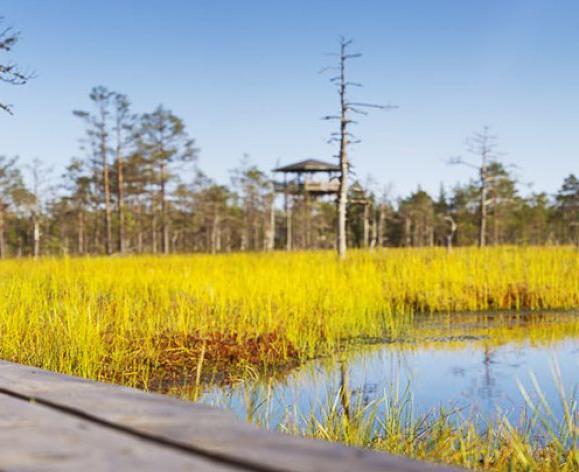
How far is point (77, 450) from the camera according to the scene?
51.9 inches

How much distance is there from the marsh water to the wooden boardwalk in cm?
169

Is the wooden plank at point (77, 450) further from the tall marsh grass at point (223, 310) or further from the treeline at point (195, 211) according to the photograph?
the treeline at point (195, 211)

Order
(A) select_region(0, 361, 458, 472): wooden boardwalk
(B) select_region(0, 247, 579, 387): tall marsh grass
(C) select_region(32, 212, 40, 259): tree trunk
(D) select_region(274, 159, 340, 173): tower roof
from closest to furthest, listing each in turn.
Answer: (A) select_region(0, 361, 458, 472): wooden boardwalk
(B) select_region(0, 247, 579, 387): tall marsh grass
(C) select_region(32, 212, 40, 259): tree trunk
(D) select_region(274, 159, 340, 173): tower roof

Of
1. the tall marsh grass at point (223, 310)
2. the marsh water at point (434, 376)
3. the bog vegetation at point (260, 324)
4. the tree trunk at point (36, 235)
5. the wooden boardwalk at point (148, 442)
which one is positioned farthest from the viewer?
the tree trunk at point (36, 235)

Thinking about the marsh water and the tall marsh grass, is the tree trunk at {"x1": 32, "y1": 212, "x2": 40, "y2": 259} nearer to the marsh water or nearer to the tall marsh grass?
the tall marsh grass

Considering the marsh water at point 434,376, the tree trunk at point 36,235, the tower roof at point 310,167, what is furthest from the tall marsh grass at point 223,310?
the tower roof at point 310,167

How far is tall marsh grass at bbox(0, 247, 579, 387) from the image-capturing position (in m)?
5.32

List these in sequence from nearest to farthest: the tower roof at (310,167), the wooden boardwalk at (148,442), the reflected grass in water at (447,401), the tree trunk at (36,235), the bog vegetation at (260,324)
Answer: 1. the wooden boardwalk at (148,442)
2. the reflected grass in water at (447,401)
3. the bog vegetation at (260,324)
4. the tree trunk at (36,235)
5. the tower roof at (310,167)

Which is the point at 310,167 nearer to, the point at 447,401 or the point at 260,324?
the point at 260,324

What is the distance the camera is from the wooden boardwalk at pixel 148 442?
119 cm

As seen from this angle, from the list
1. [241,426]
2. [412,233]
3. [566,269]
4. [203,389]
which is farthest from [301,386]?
[412,233]

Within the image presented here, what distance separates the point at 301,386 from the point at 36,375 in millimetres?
3163

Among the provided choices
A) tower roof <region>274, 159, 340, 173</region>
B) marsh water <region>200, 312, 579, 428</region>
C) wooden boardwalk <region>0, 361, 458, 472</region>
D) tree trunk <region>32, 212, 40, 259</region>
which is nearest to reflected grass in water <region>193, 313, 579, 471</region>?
marsh water <region>200, 312, 579, 428</region>

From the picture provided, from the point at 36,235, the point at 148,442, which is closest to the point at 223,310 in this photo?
the point at 148,442
